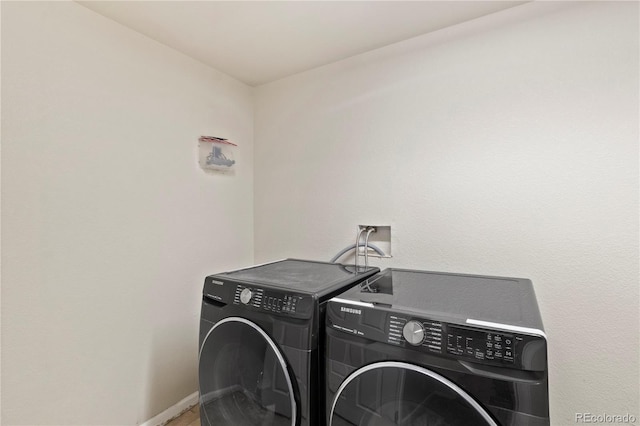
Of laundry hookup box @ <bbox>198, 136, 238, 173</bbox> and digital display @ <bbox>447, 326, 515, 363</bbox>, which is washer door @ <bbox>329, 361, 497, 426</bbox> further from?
Answer: laundry hookup box @ <bbox>198, 136, 238, 173</bbox>

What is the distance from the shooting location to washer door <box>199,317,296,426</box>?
1092 mm

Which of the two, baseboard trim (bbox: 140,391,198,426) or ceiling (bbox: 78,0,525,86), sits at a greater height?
ceiling (bbox: 78,0,525,86)

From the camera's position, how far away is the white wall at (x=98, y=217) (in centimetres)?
120

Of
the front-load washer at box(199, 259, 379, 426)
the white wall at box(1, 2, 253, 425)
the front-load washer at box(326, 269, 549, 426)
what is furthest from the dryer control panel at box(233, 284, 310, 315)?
the white wall at box(1, 2, 253, 425)

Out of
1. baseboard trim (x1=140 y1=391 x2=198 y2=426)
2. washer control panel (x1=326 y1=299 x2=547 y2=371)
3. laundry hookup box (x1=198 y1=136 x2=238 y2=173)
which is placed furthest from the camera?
laundry hookup box (x1=198 y1=136 x2=238 y2=173)

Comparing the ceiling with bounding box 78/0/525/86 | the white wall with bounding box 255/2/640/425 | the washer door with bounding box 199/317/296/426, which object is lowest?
the washer door with bounding box 199/317/296/426

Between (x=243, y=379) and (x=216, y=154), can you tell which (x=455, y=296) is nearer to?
(x=243, y=379)

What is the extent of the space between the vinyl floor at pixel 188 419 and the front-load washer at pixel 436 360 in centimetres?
114

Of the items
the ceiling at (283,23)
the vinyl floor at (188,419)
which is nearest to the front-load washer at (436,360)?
the vinyl floor at (188,419)

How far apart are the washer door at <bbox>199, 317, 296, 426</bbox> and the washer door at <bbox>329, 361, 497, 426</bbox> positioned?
0.71 feet

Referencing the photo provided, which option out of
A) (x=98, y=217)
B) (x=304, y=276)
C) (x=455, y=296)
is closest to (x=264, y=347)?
(x=304, y=276)

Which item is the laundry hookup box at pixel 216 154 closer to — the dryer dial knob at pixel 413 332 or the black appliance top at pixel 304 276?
the black appliance top at pixel 304 276

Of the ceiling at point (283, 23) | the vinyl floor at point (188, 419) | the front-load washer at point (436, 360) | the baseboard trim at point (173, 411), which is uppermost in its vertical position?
the ceiling at point (283, 23)

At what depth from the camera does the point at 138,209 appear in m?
1.57
